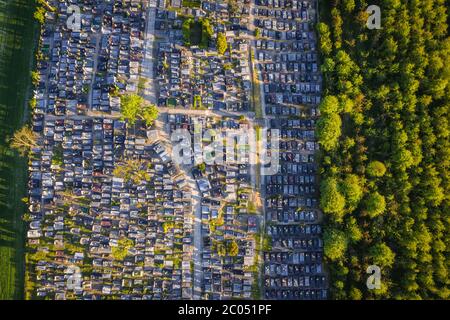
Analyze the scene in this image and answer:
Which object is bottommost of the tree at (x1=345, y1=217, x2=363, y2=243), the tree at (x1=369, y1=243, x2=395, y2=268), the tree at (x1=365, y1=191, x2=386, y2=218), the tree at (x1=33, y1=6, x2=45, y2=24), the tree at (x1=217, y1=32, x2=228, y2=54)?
the tree at (x1=369, y1=243, x2=395, y2=268)

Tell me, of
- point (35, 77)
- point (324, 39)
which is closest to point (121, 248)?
point (35, 77)

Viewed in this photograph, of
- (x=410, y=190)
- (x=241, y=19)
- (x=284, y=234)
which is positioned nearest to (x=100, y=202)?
(x=284, y=234)

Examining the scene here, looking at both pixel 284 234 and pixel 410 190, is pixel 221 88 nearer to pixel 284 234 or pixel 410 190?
pixel 284 234

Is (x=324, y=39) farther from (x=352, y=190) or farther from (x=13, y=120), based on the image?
(x=13, y=120)

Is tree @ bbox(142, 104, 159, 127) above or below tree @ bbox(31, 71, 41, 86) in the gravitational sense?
below

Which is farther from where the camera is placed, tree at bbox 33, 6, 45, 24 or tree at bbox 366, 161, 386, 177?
tree at bbox 33, 6, 45, 24

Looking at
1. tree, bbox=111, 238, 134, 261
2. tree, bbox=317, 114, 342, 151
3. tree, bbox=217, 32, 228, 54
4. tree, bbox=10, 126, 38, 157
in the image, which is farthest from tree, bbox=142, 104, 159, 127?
tree, bbox=317, 114, 342, 151

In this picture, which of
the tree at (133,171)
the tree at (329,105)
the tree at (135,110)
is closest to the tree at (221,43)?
the tree at (135,110)

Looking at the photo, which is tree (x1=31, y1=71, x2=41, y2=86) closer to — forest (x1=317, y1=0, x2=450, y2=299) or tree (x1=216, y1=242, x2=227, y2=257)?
tree (x1=216, y1=242, x2=227, y2=257)
